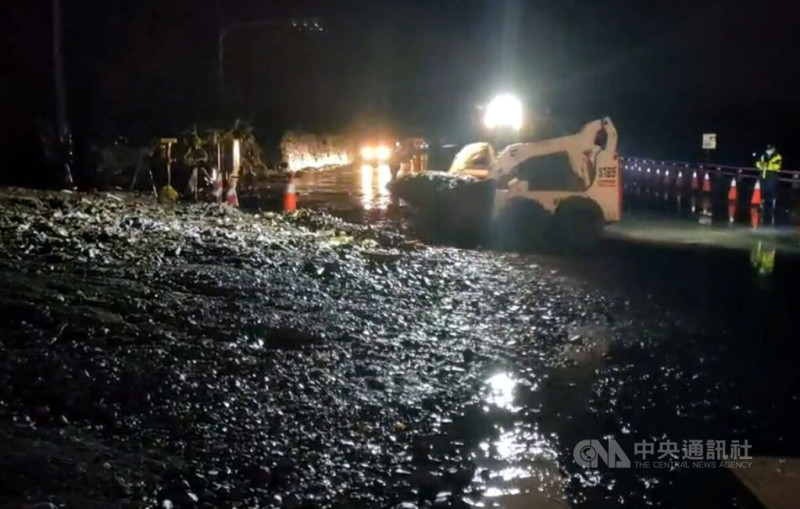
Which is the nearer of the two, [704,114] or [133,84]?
[133,84]

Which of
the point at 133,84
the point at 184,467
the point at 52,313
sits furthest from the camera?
the point at 133,84

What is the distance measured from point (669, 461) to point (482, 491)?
1.52 metres

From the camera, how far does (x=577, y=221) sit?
1733 centimetres

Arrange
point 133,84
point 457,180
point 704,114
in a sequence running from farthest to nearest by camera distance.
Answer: point 704,114
point 133,84
point 457,180

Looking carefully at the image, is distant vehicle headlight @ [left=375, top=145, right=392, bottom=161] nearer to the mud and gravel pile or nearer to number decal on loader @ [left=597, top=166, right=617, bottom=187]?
the mud and gravel pile

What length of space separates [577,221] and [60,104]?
1115cm

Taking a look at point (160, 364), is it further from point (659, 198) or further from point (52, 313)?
point (659, 198)

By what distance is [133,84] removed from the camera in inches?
1217

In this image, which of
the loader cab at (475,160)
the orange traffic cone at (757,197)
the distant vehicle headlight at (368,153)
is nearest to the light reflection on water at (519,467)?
the loader cab at (475,160)

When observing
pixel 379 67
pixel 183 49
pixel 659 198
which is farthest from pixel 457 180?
pixel 379 67

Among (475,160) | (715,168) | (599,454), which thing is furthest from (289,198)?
(715,168)

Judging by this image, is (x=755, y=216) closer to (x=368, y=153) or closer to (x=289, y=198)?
(x=289, y=198)

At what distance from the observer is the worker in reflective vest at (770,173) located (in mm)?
26891

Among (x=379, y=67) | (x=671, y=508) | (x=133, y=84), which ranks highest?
(x=379, y=67)
